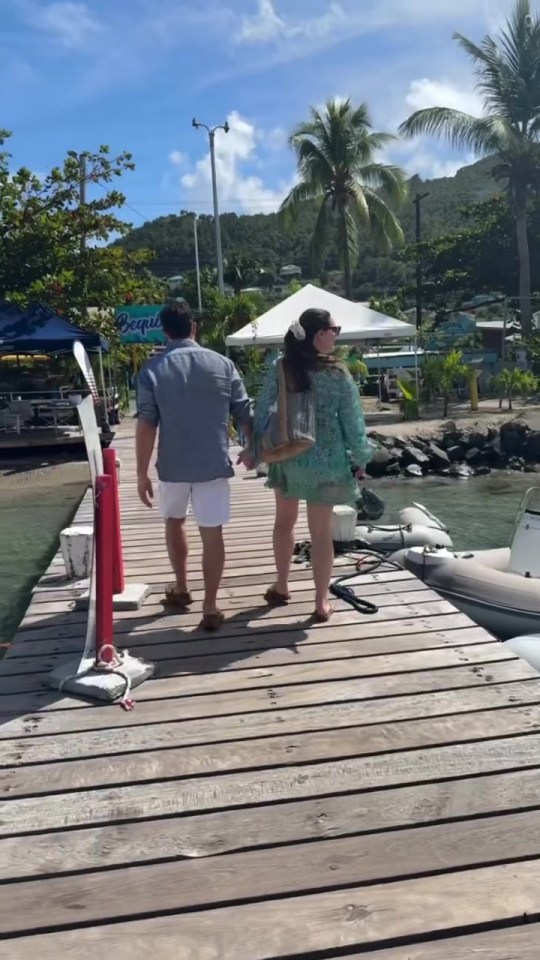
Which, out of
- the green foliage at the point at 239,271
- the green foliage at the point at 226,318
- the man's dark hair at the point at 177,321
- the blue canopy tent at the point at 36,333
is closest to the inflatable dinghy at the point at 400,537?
→ the man's dark hair at the point at 177,321

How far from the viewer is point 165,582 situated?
17.8 feet

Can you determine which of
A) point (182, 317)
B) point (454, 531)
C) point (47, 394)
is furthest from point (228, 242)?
point (182, 317)

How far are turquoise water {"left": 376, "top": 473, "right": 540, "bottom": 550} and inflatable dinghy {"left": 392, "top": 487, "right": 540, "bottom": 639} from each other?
413 centimetres

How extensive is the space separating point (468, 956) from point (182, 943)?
0.69m

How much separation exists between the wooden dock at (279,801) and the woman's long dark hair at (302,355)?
1.27 m

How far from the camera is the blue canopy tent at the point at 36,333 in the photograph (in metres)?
15.8

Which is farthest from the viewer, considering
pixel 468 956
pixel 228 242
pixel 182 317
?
pixel 228 242

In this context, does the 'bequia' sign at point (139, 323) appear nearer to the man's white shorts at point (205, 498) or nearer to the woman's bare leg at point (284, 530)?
the woman's bare leg at point (284, 530)

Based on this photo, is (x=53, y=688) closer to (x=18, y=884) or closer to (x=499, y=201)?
(x=18, y=884)

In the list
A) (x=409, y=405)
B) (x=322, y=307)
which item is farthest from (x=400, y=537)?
(x=409, y=405)

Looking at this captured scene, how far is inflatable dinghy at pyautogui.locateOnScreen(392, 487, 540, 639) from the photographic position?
544 centimetres

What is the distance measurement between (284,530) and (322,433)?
1.89ft

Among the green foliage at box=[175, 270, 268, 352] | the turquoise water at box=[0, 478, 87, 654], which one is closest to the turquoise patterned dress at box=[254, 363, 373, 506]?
the turquoise water at box=[0, 478, 87, 654]

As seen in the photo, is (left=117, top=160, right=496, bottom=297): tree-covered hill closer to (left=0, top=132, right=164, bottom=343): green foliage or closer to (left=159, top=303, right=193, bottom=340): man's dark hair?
(left=0, top=132, right=164, bottom=343): green foliage
